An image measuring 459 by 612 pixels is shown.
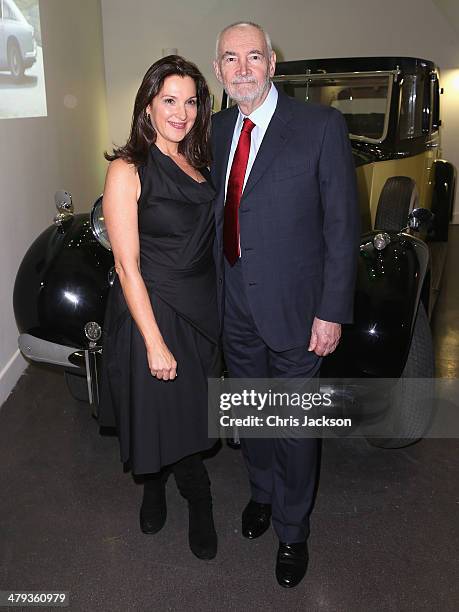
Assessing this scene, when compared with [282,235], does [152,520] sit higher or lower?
lower

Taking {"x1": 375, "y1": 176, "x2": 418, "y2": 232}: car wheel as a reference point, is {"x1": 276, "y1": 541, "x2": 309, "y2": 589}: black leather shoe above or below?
below

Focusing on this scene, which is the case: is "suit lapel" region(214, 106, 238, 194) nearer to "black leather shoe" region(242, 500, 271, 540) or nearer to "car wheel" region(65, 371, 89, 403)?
"black leather shoe" region(242, 500, 271, 540)

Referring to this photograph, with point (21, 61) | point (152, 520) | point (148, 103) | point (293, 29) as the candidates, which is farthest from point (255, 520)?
point (293, 29)

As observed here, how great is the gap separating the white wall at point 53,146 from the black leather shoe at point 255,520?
170 cm

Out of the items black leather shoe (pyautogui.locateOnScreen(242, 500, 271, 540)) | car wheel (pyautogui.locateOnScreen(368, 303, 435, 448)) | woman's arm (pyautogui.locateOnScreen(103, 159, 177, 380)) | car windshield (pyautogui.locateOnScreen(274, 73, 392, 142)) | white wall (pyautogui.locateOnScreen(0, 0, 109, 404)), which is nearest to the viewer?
woman's arm (pyautogui.locateOnScreen(103, 159, 177, 380))

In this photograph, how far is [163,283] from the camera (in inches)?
74.4

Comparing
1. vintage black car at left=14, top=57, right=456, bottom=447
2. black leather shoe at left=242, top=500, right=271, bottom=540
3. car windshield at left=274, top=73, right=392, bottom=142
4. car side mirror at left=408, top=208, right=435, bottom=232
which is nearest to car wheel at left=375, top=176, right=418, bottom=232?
vintage black car at left=14, top=57, right=456, bottom=447

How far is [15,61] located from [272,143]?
2931 mm

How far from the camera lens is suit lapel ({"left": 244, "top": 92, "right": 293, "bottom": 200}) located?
1791 millimetres

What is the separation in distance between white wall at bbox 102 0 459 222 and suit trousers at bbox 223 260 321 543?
685cm

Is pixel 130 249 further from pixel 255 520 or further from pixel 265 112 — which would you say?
pixel 255 520

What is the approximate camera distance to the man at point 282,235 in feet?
→ 5.82

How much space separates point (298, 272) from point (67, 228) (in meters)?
1.50

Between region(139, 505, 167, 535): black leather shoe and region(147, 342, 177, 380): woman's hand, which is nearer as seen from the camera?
region(147, 342, 177, 380): woman's hand
